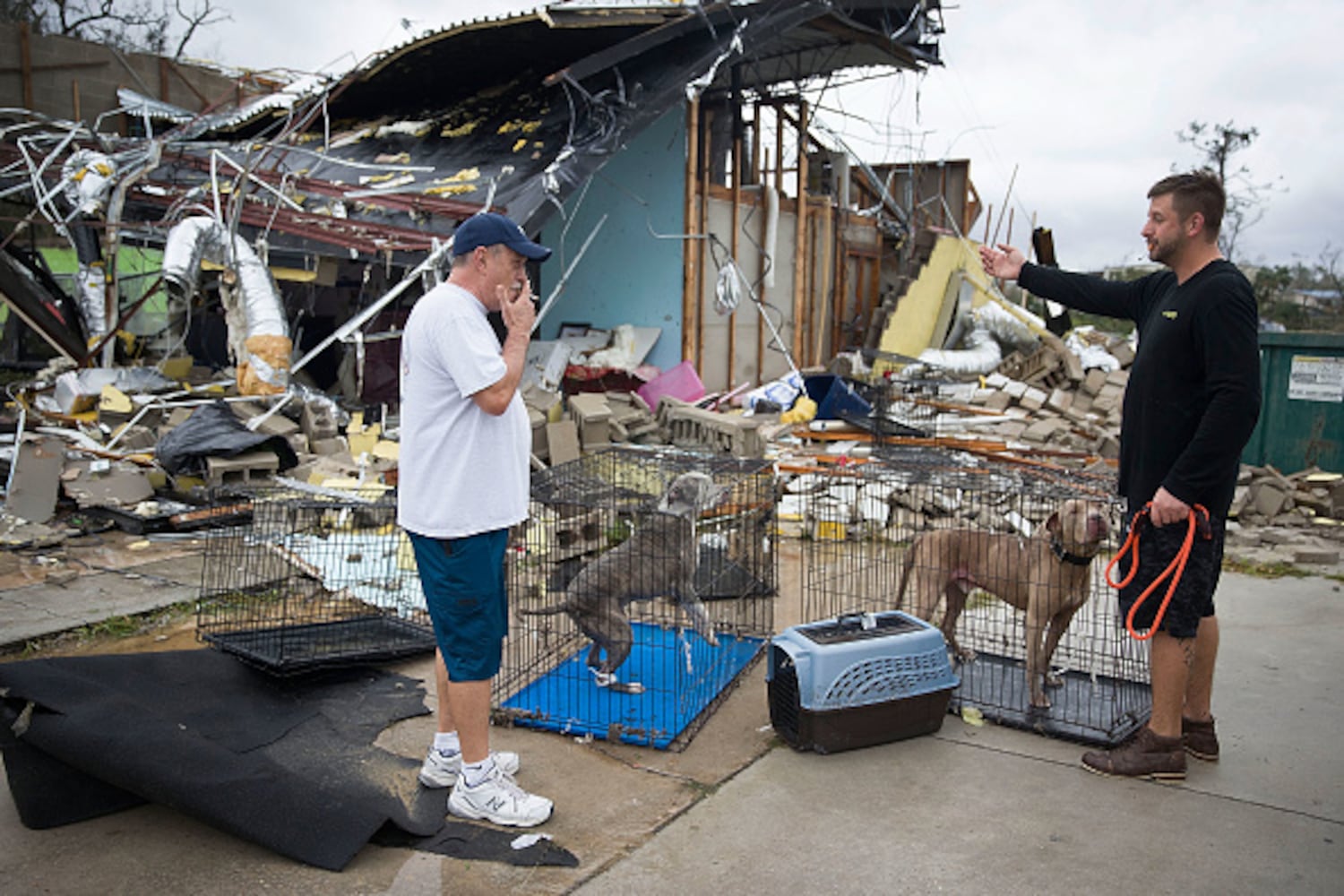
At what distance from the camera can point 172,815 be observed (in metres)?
3.21

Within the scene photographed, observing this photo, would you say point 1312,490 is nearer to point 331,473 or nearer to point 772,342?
point 772,342

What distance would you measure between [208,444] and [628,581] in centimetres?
471

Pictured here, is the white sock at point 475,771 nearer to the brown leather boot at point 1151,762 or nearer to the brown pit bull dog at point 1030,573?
the brown pit bull dog at point 1030,573

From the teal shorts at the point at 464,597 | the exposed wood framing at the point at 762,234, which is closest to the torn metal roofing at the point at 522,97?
the exposed wood framing at the point at 762,234

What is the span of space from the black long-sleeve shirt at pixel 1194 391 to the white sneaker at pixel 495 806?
251cm

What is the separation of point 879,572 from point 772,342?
27.9 feet

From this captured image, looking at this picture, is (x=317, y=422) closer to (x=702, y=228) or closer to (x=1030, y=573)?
(x=702, y=228)

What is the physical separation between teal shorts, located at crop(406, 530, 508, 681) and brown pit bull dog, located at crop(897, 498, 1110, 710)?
7.15 ft

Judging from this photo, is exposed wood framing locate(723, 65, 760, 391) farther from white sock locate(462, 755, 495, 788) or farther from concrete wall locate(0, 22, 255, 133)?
white sock locate(462, 755, 495, 788)

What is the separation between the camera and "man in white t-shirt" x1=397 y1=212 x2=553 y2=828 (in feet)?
10.1

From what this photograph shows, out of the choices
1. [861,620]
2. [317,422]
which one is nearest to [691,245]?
[317,422]

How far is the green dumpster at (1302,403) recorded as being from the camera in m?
8.75

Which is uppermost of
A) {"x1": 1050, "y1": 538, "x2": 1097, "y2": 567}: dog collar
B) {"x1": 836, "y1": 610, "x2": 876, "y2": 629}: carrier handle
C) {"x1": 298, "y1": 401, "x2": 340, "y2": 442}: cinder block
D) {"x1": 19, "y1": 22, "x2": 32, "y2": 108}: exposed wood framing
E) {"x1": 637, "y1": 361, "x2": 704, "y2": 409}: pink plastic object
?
{"x1": 19, "y1": 22, "x2": 32, "y2": 108}: exposed wood framing

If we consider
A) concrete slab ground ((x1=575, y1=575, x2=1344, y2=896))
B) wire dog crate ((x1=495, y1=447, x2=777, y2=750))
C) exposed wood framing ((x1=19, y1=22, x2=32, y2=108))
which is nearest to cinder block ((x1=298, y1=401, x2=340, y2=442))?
wire dog crate ((x1=495, y1=447, x2=777, y2=750))
